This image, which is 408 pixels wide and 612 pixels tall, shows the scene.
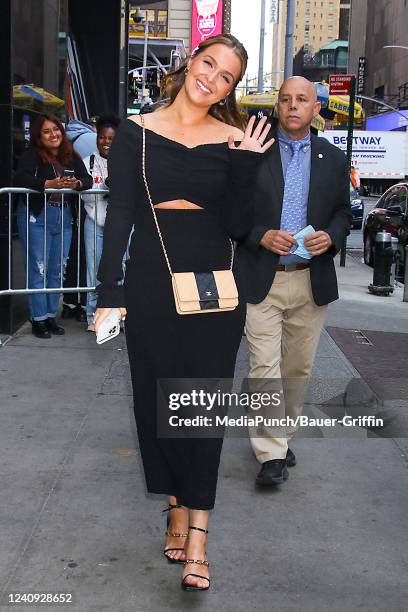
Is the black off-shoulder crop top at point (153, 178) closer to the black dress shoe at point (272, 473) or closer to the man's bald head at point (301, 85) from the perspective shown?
the man's bald head at point (301, 85)

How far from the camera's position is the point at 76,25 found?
11.6 m

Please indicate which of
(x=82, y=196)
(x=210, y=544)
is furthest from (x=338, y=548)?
(x=82, y=196)

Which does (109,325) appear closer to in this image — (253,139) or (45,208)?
(253,139)

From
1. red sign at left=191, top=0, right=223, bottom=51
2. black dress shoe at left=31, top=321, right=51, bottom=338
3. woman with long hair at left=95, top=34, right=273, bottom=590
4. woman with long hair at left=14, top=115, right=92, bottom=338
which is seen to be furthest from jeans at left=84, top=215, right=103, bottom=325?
red sign at left=191, top=0, right=223, bottom=51

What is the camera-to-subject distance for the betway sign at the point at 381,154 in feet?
120

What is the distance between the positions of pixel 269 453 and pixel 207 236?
158 centimetres

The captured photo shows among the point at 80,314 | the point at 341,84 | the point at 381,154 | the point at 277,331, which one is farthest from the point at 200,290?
the point at 381,154

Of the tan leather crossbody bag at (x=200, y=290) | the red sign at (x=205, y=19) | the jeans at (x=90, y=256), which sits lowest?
the jeans at (x=90, y=256)

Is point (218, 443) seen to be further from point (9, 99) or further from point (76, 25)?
point (76, 25)

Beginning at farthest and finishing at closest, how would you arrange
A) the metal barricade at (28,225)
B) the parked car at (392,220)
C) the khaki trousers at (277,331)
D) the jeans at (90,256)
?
the parked car at (392,220) → the jeans at (90,256) → the metal barricade at (28,225) → the khaki trousers at (277,331)

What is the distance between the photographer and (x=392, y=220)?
15641 mm

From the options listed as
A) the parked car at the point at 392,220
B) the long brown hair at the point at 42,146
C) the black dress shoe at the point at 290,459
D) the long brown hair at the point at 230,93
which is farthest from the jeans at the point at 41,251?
the parked car at the point at 392,220

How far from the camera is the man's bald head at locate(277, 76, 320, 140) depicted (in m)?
4.41

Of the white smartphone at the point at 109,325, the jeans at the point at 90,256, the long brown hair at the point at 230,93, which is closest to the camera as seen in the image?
the white smartphone at the point at 109,325
